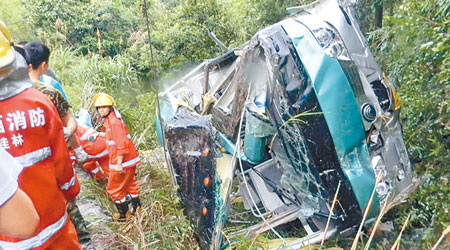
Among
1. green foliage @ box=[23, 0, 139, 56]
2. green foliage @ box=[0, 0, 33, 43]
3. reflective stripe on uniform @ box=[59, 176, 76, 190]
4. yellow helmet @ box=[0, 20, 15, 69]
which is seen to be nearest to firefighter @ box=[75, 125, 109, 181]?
reflective stripe on uniform @ box=[59, 176, 76, 190]

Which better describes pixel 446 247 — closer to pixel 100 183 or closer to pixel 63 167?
pixel 63 167

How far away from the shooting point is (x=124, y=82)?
730cm

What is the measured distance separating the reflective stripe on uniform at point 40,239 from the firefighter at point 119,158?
4.37 ft

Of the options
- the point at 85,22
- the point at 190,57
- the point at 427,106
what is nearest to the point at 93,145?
the point at 427,106

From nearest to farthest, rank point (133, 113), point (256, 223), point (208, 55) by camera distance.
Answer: point (256, 223), point (133, 113), point (208, 55)

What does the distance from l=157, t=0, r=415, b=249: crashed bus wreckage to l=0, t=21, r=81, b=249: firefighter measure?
0.93 metres

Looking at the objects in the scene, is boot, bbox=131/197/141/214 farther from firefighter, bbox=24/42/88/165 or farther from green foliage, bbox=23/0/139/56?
green foliage, bbox=23/0/139/56

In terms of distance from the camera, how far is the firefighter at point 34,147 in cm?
168

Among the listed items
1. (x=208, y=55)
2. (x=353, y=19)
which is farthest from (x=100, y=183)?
(x=208, y=55)

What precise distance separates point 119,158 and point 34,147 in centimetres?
152

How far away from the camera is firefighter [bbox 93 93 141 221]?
10.8ft

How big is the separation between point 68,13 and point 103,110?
26.7ft

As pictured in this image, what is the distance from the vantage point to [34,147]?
1.78m

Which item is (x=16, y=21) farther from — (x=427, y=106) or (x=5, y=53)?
(x=427, y=106)
